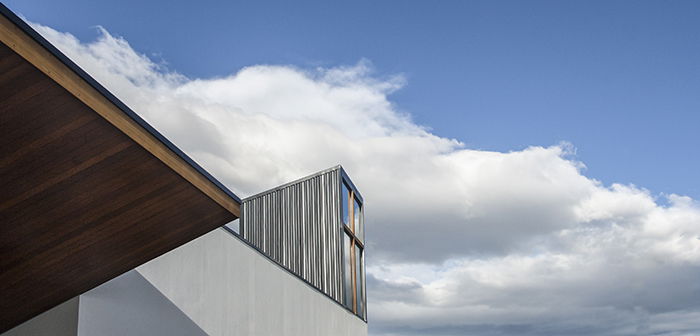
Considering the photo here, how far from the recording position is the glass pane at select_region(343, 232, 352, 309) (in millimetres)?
14734

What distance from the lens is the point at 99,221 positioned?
447 centimetres

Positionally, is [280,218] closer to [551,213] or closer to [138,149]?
[138,149]

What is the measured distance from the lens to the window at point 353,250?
1497 centimetres

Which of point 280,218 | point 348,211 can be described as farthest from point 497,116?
point 280,218

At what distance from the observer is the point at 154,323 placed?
6.17 m

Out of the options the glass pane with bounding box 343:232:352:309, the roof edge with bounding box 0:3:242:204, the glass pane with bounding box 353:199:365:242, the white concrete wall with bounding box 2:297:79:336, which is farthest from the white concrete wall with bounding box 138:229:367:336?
the glass pane with bounding box 353:199:365:242

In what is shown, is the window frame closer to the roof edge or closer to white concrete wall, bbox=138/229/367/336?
white concrete wall, bbox=138/229/367/336

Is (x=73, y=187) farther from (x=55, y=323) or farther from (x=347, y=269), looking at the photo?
(x=347, y=269)

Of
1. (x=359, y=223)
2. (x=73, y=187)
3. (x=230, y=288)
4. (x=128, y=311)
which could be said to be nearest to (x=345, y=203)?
(x=359, y=223)

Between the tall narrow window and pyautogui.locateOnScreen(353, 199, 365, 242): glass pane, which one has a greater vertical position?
pyautogui.locateOnScreen(353, 199, 365, 242): glass pane

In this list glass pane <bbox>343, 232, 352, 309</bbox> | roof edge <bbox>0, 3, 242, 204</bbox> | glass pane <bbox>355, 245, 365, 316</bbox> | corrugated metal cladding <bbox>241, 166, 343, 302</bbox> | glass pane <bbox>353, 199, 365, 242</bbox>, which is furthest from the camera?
glass pane <bbox>353, 199, 365, 242</bbox>

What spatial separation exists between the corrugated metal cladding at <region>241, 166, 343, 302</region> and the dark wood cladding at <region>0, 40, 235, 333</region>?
30.4 feet

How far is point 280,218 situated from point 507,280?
1648 inches

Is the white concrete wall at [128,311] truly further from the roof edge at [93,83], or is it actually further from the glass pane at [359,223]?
the glass pane at [359,223]
